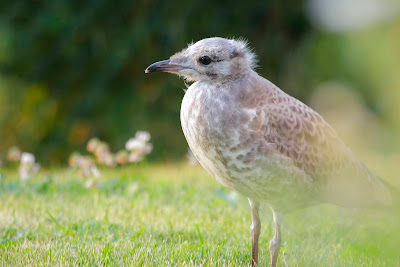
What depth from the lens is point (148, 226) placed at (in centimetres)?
483

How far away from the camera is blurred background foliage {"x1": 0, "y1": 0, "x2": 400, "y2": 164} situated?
9.56 m

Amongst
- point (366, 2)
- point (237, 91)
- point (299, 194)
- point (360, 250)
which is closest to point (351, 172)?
point (299, 194)

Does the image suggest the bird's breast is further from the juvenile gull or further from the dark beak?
the dark beak

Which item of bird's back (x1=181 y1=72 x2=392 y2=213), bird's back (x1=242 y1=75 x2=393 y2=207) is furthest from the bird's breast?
bird's back (x1=242 y1=75 x2=393 y2=207)

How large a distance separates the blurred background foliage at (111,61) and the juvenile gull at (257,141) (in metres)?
4.93

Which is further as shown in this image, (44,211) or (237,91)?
(44,211)

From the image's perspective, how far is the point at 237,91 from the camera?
3.84 meters

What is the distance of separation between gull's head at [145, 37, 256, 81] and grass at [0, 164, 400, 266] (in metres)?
1.22

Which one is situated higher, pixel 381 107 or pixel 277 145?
pixel 277 145

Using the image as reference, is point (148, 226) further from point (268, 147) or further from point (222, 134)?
point (268, 147)

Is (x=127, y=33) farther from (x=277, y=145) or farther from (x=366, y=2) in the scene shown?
(x=366, y=2)

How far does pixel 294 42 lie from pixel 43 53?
17.4 ft

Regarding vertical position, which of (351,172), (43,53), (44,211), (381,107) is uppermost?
(43,53)

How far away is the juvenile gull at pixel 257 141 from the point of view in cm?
364
